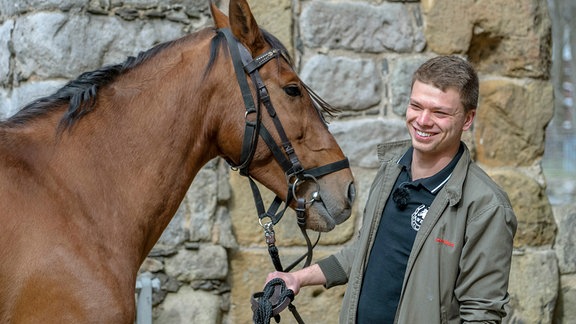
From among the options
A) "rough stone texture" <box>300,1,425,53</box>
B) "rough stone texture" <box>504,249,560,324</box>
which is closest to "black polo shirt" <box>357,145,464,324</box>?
A: "rough stone texture" <box>300,1,425,53</box>

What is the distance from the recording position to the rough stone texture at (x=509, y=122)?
4.13 metres

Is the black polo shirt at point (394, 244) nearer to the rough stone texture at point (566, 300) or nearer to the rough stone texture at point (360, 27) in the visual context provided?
the rough stone texture at point (360, 27)

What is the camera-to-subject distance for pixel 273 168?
9.02 feet

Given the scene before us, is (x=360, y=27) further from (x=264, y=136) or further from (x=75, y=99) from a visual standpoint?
(x=75, y=99)

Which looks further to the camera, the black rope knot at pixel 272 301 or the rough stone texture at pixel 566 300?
the rough stone texture at pixel 566 300

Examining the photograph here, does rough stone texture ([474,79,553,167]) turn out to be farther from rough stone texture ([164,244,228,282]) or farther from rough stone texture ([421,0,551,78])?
rough stone texture ([164,244,228,282])

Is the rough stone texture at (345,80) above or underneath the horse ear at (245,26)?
underneath

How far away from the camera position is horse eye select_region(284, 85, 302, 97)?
2713 mm

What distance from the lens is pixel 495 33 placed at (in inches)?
163

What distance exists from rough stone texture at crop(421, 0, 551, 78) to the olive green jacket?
1808 millimetres

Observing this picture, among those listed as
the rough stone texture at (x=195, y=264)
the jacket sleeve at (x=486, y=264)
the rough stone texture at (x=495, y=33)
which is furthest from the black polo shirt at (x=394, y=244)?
the rough stone texture at (x=495, y=33)

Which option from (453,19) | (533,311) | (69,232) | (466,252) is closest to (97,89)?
(69,232)

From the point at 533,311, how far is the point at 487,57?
1.33 metres

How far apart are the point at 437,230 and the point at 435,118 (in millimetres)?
322
